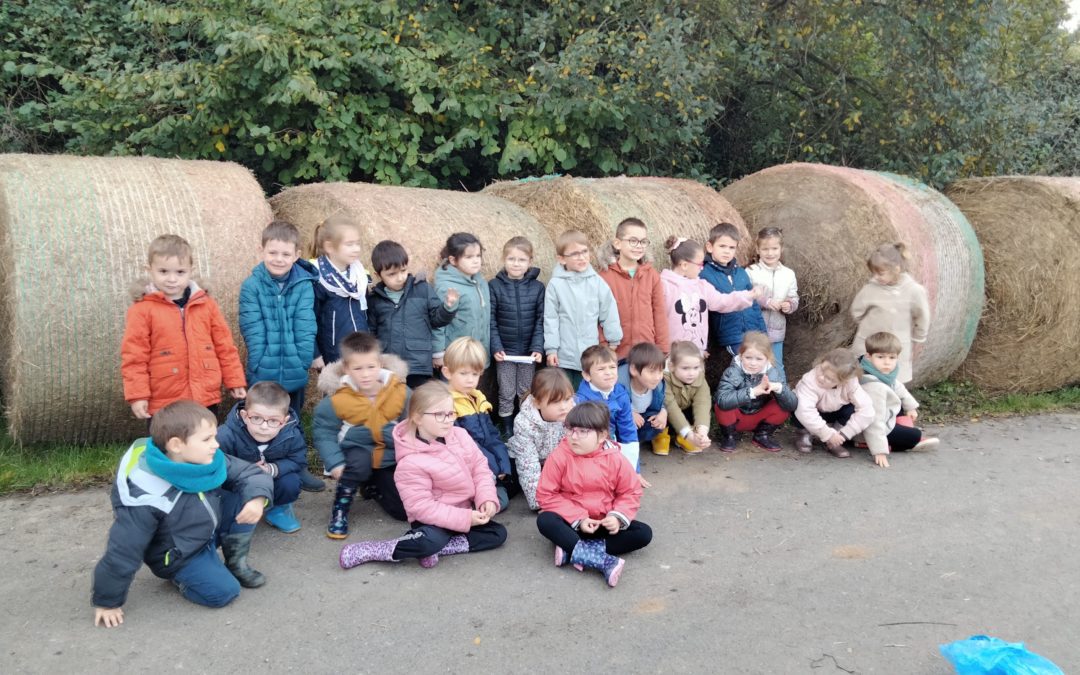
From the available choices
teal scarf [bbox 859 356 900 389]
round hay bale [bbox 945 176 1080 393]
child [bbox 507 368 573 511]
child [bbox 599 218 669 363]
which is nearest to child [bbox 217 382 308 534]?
child [bbox 507 368 573 511]

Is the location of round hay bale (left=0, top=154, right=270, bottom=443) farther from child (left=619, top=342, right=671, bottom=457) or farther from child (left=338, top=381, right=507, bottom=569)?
child (left=619, top=342, right=671, bottom=457)

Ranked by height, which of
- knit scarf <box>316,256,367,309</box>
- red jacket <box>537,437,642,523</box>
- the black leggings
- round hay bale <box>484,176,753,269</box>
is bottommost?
the black leggings

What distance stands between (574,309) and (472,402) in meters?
1.22

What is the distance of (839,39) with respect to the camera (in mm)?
9430

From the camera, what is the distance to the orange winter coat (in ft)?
15.8

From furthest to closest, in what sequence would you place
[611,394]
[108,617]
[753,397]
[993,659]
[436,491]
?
[753,397], [611,394], [436,491], [108,617], [993,659]

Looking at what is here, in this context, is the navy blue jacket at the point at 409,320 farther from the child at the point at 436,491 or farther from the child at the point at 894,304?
the child at the point at 894,304

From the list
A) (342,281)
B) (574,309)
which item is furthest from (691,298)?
(342,281)

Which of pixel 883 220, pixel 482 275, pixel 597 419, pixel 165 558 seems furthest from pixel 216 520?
pixel 883 220

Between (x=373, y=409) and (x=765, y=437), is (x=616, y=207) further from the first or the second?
(x=373, y=409)

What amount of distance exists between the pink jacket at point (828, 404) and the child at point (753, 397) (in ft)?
0.28

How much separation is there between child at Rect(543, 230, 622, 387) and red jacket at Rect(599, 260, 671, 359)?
0.58 feet

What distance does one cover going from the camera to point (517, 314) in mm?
6102

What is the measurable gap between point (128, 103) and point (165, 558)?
5.64 m
